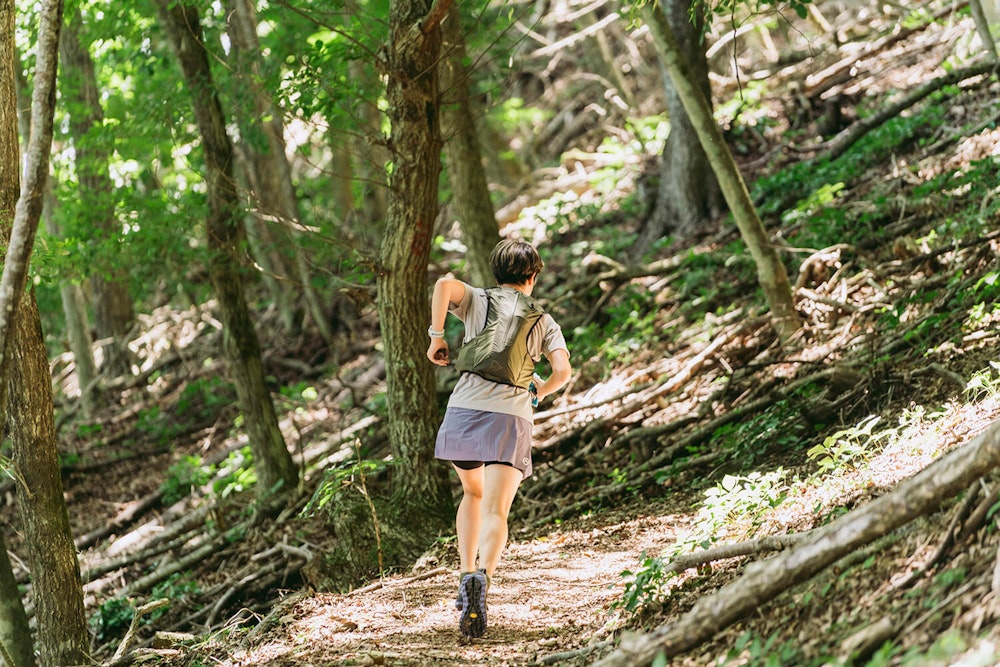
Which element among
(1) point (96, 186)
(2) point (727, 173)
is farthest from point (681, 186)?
(1) point (96, 186)

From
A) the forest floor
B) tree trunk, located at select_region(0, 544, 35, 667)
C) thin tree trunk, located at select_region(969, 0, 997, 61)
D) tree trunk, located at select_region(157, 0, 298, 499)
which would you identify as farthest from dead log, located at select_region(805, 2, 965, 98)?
tree trunk, located at select_region(0, 544, 35, 667)

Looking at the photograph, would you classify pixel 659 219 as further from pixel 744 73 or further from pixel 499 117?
pixel 499 117

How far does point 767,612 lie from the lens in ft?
11.3

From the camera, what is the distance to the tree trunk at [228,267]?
860cm

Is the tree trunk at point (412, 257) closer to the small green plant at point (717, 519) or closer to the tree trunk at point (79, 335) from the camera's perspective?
the small green plant at point (717, 519)

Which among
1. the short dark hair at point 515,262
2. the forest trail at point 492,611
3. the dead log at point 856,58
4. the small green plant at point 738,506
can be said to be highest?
the dead log at point 856,58

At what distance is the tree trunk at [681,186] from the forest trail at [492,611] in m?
6.65

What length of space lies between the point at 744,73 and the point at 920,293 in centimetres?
956

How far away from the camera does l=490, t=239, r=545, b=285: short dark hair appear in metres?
4.99

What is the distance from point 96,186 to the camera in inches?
479

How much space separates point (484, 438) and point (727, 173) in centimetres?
435

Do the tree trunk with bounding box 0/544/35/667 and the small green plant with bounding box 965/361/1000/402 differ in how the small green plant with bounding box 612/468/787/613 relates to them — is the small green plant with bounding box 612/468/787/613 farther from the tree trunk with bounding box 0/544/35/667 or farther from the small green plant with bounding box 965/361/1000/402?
the tree trunk with bounding box 0/544/35/667

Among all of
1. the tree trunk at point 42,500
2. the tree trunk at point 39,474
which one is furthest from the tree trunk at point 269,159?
the tree trunk at point 42,500

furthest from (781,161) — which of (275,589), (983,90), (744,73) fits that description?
(275,589)
